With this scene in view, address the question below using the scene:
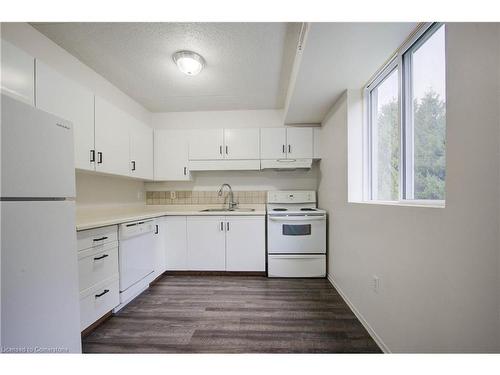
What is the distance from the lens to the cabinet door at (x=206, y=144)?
2.95 meters

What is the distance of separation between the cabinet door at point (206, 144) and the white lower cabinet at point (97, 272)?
4.93 ft

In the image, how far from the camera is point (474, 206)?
75cm

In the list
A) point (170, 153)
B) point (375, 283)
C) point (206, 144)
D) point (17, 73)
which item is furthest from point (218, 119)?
point (375, 283)

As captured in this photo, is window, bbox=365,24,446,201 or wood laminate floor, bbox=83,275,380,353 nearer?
window, bbox=365,24,446,201

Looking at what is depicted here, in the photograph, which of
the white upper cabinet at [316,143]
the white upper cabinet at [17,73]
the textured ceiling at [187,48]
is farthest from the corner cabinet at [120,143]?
the white upper cabinet at [316,143]

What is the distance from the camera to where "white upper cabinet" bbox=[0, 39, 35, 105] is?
117 centimetres

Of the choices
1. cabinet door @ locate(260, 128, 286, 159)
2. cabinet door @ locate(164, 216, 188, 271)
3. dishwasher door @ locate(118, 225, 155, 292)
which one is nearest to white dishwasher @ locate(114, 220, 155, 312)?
dishwasher door @ locate(118, 225, 155, 292)

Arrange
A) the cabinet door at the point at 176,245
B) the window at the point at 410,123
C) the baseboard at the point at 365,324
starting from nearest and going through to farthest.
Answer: the window at the point at 410,123 → the baseboard at the point at 365,324 → the cabinet door at the point at 176,245

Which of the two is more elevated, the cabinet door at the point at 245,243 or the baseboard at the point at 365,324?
the cabinet door at the point at 245,243

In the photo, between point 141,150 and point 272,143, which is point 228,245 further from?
point 141,150

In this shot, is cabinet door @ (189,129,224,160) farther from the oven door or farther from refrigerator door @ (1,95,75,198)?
refrigerator door @ (1,95,75,198)

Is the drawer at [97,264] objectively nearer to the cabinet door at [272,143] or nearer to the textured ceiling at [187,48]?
the textured ceiling at [187,48]

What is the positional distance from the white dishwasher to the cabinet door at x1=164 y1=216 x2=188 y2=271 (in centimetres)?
30

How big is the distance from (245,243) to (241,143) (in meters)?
1.40
